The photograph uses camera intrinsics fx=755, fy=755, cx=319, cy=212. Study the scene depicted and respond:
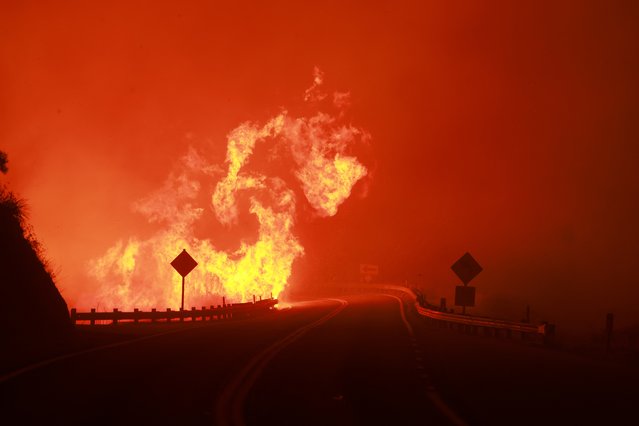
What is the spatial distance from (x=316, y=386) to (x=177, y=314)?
24252 mm

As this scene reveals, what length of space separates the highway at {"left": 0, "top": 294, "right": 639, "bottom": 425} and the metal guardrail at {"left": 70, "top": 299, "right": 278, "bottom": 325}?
9.98 meters

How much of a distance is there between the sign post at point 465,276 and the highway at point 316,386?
9.36 metres

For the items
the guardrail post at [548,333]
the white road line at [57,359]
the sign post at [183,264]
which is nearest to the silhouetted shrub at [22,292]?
the white road line at [57,359]

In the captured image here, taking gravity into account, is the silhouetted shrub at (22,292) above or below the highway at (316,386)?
above

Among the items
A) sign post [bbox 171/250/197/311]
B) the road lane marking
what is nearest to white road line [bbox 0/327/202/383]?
the road lane marking

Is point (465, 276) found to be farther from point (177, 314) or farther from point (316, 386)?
point (316, 386)

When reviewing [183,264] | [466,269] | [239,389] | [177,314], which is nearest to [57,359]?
[239,389]

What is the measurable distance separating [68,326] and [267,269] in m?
35.7

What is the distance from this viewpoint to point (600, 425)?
35.0 ft

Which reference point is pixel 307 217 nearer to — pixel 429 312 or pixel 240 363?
pixel 429 312

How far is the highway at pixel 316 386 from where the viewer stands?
36.1 feet

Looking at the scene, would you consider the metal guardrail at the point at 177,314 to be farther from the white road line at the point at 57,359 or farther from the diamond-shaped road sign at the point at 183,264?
the white road line at the point at 57,359

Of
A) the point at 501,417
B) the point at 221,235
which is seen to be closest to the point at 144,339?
A: the point at 501,417

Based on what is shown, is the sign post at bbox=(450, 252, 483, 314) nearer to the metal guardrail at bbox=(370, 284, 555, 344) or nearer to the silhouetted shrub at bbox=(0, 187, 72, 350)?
the metal guardrail at bbox=(370, 284, 555, 344)
